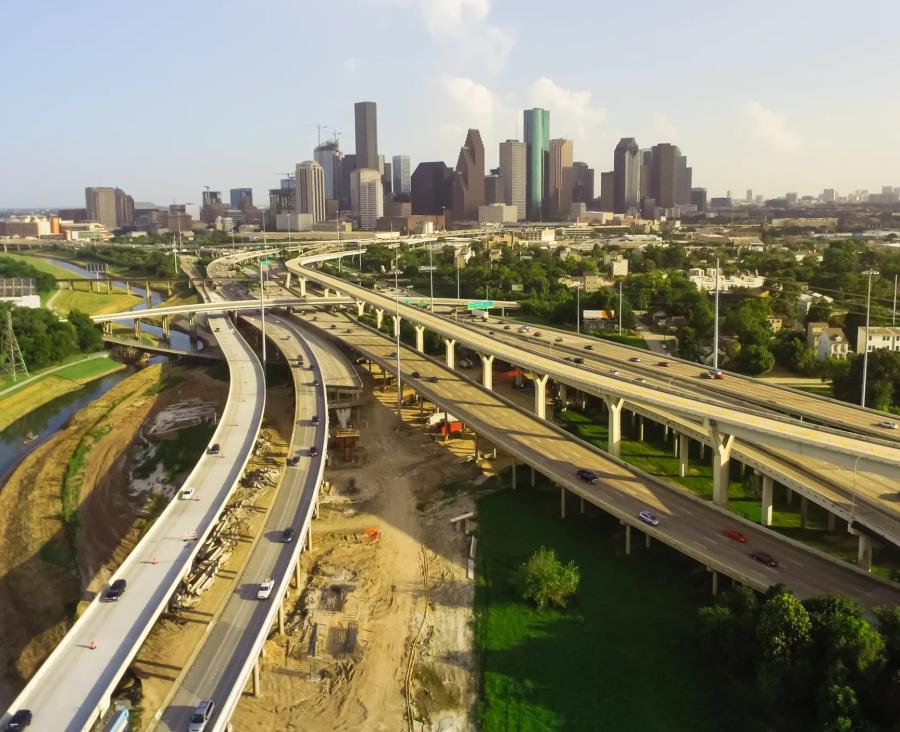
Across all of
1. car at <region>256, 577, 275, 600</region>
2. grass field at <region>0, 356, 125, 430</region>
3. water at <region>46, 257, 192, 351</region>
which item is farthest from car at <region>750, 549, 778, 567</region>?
water at <region>46, 257, 192, 351</region>

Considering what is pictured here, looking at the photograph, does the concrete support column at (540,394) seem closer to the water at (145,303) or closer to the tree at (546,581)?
the tree at (546,581)

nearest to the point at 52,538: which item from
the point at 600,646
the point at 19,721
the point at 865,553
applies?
the point at 19,721

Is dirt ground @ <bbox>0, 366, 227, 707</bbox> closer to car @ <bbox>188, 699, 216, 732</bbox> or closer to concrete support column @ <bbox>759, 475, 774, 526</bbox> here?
car @ <bbox>188, 699, 216, 732</bbox>

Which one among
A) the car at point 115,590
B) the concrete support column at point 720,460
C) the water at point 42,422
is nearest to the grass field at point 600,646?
the concrete support column at point 720,460

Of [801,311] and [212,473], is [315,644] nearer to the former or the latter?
[212,473]

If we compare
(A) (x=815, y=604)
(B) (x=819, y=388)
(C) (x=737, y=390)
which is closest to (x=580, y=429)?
(C) (x=737, y=390)

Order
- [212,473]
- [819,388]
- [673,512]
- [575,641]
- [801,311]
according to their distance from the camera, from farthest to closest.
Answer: [801,311] < [819,388] < [212,473] < [673,512] < [575,641]

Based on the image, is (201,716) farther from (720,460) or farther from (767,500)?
(767,500)
